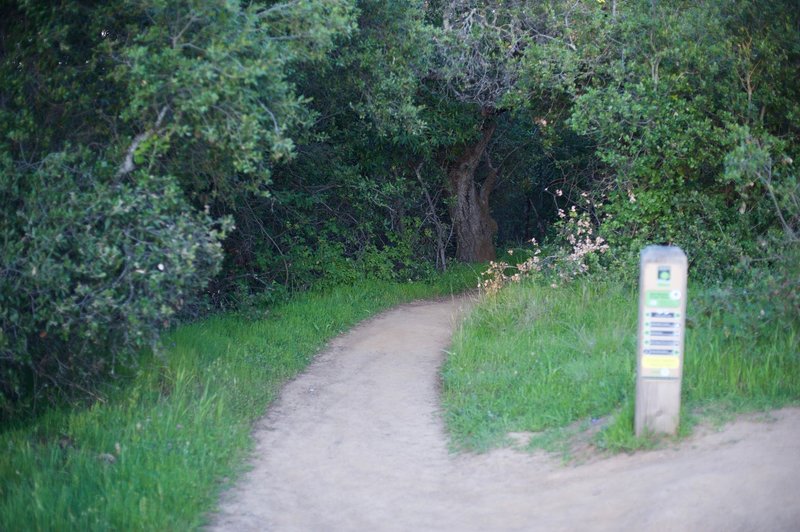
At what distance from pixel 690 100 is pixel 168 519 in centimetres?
847

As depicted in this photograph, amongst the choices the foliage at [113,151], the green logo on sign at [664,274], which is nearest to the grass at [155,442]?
the foliage at [113,151]

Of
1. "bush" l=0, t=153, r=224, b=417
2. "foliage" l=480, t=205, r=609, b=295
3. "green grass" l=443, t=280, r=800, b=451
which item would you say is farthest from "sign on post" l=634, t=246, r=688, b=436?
"foliage" l=480, t=205, r=609, b=295

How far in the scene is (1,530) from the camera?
16.8ft

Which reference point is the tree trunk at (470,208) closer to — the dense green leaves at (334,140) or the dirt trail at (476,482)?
the dense green leaves at (334,140)

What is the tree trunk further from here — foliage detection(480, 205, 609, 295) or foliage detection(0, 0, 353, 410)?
foliage detection(0, 0, 353, 410)

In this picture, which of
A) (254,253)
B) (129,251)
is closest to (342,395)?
(129,251)

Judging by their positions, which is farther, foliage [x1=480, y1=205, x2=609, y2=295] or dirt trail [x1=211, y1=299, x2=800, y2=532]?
foliage [x1=480, y1=205, x2=609, y2=295]

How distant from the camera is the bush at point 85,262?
629 cm

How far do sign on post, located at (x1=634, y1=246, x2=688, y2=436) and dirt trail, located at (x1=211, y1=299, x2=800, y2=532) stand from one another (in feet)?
1.00

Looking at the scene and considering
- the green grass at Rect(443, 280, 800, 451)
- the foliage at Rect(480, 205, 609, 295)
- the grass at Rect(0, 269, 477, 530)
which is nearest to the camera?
the grass at Rect(0, 269, 477, 530)

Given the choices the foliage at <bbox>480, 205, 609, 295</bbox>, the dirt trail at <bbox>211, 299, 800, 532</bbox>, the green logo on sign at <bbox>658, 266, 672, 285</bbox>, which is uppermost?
the green logo on sign at <bbox>658, 266, 672, 285</bbox>

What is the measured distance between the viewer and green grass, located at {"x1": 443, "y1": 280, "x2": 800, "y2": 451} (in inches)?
247

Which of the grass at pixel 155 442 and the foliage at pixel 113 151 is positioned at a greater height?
the foliage at pixel 113 151

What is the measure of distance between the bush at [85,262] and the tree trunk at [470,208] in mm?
9697
